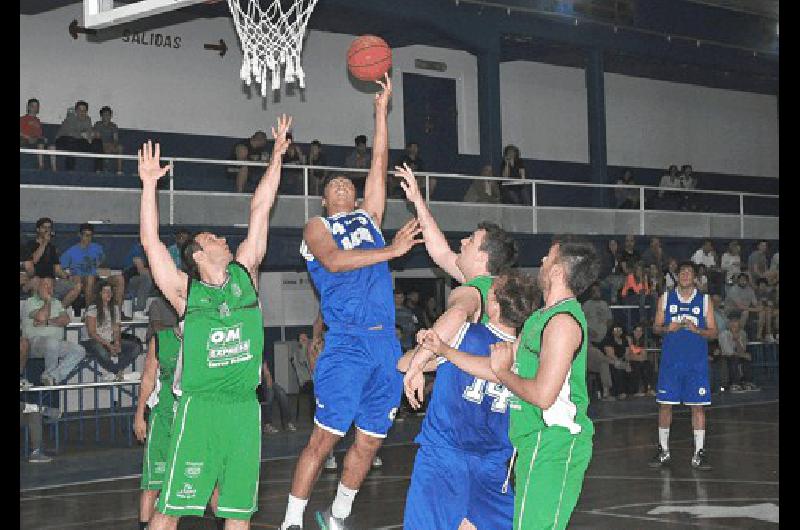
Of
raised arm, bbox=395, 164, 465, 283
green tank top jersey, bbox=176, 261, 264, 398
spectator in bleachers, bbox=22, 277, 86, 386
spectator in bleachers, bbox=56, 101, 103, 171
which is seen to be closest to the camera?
green tank top jersey, bbox=176, 261, 264, 398

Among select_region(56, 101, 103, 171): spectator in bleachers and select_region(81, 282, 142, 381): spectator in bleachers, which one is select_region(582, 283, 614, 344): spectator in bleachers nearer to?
select_region(81, 282, 142, 381): spectator in bleachers

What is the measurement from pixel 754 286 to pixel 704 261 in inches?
56.2

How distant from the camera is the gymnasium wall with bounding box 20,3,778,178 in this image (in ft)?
66.7

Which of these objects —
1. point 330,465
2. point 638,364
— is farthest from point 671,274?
point 330,465

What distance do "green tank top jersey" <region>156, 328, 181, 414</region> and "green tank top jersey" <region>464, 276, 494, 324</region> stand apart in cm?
265

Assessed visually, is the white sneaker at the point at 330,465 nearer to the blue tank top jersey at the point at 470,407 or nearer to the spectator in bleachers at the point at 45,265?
the spectator in bleachers at the point at 45,265

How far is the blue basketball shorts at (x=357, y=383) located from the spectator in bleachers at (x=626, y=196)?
17887 millimetres

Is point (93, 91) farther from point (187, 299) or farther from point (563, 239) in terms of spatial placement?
point (563, 239)

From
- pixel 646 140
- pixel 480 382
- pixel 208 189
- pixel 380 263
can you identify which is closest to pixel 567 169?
pixel 646 140

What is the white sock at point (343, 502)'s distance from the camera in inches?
291

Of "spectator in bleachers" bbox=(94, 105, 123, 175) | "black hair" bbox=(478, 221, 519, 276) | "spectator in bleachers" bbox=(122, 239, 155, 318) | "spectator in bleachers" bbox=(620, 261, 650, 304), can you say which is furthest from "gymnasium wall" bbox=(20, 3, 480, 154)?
"black hair" bbox=(478, 221, 519, 276)

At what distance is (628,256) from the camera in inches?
858

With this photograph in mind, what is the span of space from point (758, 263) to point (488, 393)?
1999 cm

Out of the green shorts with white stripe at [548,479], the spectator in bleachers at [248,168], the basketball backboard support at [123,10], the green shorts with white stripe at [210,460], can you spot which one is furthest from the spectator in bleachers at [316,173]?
the green shorts with white stripe at [548,479]
